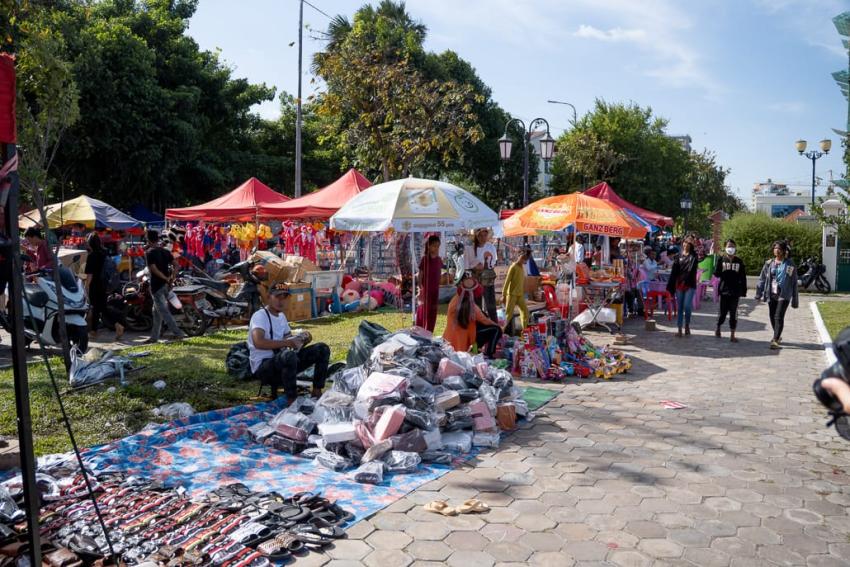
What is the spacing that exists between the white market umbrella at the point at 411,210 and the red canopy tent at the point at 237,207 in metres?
8.48

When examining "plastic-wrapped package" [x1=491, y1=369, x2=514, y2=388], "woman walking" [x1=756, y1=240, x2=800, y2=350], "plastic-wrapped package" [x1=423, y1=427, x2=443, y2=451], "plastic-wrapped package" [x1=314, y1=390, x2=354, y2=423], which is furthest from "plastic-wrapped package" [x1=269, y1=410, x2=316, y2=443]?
"woman walking" [x1=756, y1=240, x2=800, y2=350]

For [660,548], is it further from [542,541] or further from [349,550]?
[349,550]

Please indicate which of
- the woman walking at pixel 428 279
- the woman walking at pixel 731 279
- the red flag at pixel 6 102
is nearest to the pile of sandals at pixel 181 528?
the red flag at pixel 6 102

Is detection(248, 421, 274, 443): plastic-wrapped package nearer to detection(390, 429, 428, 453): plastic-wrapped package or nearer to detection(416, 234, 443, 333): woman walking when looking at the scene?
detection(390, 429, 428, 453): plastic-wrapped package

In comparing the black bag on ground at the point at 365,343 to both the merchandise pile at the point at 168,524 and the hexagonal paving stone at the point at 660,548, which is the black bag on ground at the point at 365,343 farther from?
the hexagonal paving stone at the point at 660,548

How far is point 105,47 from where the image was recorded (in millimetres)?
A: 23984

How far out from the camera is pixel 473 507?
14.5 feet

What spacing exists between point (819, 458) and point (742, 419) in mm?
1153

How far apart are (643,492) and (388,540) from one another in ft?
6.48

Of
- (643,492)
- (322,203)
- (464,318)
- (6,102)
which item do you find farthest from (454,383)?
(322,203)

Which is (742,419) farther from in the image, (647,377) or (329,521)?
(329,521)

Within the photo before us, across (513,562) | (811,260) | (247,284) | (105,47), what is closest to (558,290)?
(247,284)

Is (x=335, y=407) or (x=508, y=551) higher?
(x=335, y=407)

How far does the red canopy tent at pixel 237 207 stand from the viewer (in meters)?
16.6
